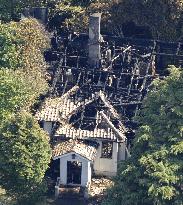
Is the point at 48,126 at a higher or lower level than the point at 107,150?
higher

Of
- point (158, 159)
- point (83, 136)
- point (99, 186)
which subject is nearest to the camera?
point (158, 159)

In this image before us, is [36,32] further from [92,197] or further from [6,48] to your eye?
[92,197]

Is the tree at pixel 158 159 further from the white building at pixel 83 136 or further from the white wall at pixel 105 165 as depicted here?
the white wall at pixel 105 165

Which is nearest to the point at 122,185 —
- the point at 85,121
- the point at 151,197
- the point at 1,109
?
the point at 151,197

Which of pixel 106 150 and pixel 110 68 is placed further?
pixel 110 68

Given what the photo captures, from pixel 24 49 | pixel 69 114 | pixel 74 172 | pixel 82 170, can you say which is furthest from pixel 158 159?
pixel 24 49

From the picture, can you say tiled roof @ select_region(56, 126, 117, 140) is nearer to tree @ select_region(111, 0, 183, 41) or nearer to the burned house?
the burned house

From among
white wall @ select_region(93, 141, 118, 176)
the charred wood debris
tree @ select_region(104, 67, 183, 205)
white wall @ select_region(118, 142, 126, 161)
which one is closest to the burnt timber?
the charred wood debris

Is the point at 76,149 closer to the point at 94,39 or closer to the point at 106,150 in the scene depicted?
the point at 106,150

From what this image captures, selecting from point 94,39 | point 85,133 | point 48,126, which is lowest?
point 85,133
